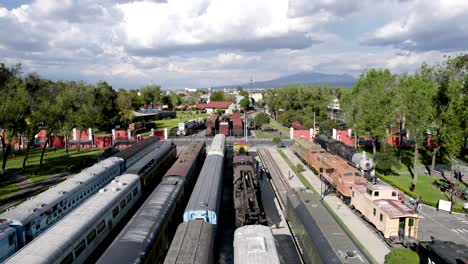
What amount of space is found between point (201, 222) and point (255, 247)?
12.8 feet

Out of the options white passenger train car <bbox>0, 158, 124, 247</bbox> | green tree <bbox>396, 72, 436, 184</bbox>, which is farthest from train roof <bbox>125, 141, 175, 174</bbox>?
green tree <bbox>396, 72, 436, 184</bbox>

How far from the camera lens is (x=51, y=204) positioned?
Answer: 22.3 meters

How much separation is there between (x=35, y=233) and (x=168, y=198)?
8.12 m

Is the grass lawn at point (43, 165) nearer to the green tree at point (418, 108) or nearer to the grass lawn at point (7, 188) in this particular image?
the grass lawn at point (7, 188)

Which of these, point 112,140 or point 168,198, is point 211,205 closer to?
point 168,198

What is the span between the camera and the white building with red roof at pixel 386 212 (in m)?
22.1

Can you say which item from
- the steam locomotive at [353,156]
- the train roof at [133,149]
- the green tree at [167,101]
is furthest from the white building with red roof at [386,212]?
the green tree at [167,101]

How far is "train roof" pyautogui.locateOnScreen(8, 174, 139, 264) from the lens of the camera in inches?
571

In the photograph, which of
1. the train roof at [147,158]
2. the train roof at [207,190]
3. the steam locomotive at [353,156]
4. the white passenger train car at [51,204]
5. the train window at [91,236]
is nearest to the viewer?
the train window at [91,236]

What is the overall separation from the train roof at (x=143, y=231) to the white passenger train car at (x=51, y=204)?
21.8 feet

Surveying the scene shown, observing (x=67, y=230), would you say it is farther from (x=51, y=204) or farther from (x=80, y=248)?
(x=51, y=204)

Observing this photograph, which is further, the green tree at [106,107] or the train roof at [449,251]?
Result: the green tree at [106,107]

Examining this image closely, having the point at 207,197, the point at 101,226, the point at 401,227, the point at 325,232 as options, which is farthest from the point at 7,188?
the point at 401,227

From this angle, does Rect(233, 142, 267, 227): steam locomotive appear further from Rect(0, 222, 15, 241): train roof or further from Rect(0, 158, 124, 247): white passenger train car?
Rect(0, 222, 15, 241): train roof
